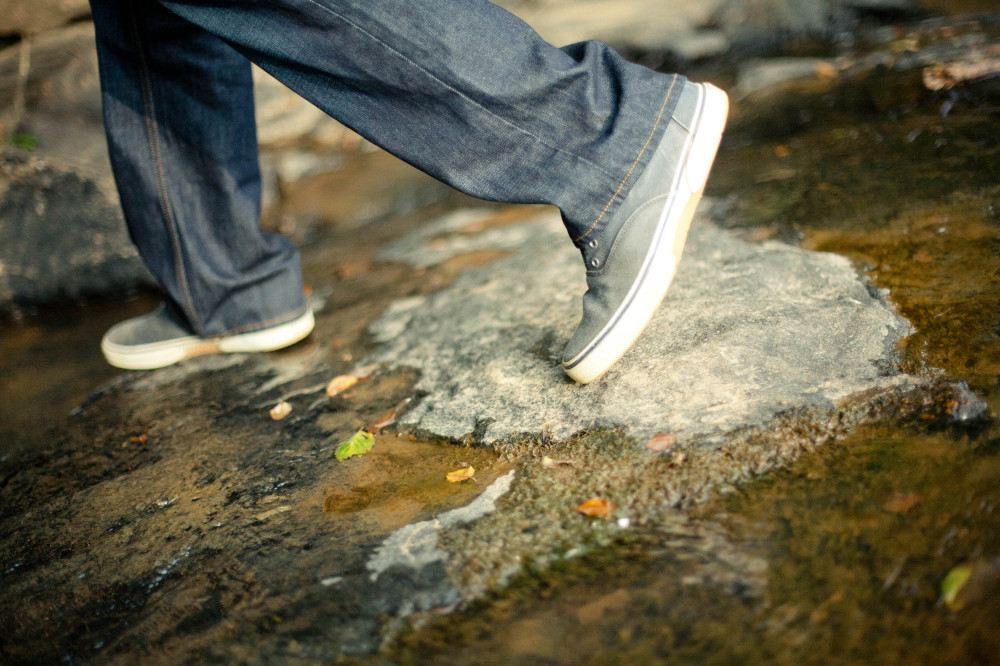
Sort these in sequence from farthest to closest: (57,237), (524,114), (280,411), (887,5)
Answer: (887,5), (57,237), (280,411), (524,114)

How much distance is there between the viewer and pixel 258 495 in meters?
1.35

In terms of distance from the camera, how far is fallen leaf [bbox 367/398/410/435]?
1.48 meters

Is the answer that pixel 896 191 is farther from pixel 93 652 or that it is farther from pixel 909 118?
pixel 93 652

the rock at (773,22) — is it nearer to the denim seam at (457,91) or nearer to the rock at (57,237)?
the denim seam at (457,91)

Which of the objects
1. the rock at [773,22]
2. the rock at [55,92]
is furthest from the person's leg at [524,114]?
the rock at [773,22]

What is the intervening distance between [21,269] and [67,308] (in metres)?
0.23

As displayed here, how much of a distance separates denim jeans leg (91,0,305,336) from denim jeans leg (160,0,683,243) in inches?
17.4

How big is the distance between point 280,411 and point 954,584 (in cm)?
141

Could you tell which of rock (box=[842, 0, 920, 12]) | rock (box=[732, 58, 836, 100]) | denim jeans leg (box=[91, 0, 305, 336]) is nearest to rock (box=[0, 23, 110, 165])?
denim jeans leg (box=[91, 0, 305, 336])

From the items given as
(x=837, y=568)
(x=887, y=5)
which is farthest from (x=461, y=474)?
(x=887, y=5)

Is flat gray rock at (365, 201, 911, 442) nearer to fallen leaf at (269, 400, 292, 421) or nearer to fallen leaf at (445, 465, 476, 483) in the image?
fallen leaf at (445, 465, 476, 483)

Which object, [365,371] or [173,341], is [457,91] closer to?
[365,371]

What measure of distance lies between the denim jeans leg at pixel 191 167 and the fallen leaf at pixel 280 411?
1.20 ft

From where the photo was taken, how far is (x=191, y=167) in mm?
1760
